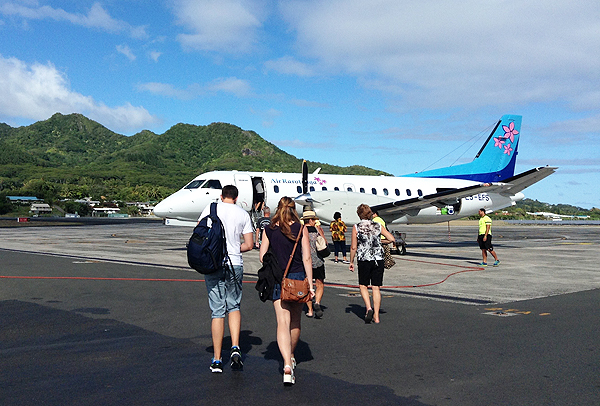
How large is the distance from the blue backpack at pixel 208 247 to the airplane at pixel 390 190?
44.6 feet

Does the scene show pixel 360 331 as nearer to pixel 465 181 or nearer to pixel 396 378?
pixel 396 378

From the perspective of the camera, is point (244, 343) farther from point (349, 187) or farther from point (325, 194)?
point (349, 187)

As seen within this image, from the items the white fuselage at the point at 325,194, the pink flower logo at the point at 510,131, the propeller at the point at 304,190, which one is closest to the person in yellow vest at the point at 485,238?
the white fuselage at the point at 325,194

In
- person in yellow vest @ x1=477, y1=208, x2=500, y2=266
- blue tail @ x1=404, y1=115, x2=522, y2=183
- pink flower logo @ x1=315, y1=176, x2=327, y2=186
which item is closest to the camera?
person in yellow vest @ x1=477, y1=208, x2=500, y2=266

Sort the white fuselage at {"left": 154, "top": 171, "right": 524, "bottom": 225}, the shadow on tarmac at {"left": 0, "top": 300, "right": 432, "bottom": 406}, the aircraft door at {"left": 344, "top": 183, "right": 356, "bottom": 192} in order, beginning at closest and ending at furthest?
the shadow on tarmac at {"left": 0, "top": 300, "right": 432, "bottom": 406}
the white fuselage at {"left": 154, "top": 171, "right": 524, "bottom": 225}
the aircraft door at {"left": 344, "top": 183, "right": 356, "bottom": 192}

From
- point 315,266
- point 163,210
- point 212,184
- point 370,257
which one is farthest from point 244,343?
point 212,184

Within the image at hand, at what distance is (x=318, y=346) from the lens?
687 centimetres

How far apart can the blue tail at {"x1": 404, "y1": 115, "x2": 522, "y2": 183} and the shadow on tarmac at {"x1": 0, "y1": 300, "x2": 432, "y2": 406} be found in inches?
968

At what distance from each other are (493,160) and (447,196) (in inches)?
384

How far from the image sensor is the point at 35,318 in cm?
823

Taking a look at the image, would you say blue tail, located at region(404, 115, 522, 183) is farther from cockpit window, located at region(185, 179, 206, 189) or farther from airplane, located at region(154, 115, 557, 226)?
cockpit window, located at region(185, 179, 206, 189)

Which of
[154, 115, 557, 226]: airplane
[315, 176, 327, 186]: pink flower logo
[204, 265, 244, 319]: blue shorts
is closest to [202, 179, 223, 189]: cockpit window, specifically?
[154, 115, 557, 226]: airplane

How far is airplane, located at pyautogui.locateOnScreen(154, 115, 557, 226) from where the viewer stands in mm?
20969

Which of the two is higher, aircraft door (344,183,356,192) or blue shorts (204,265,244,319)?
aircraft door (344,183,356,192)
